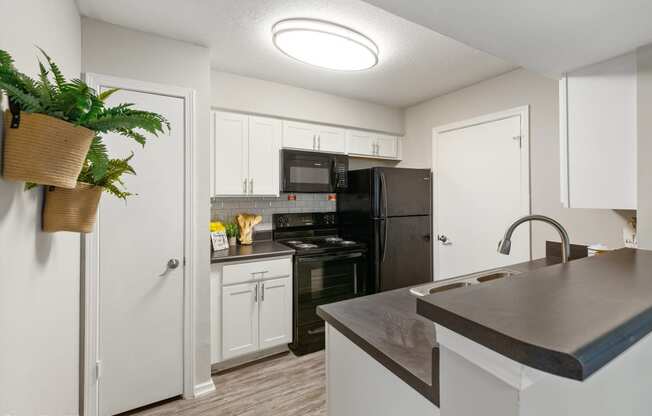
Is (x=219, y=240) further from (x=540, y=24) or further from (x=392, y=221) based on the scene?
(x=540, y=24)

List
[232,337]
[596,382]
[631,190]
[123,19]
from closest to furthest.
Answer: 1. [596,382]
2. [631,190]
3. [123,19]
4. [232,337]

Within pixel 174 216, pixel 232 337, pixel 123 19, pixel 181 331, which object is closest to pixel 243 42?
pixel 123 19

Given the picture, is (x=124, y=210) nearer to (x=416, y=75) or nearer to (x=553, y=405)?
(x=553, y=405)

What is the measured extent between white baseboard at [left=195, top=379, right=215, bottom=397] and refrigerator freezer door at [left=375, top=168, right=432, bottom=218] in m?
1.93

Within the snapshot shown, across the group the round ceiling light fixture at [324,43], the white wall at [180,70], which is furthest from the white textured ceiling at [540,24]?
the white wall at [180,70]

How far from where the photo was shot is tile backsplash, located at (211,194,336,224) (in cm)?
280

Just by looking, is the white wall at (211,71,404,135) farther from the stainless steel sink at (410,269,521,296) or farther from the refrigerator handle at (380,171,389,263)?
the stainless steel sink at (410,269,521,296)

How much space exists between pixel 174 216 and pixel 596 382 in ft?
6.96

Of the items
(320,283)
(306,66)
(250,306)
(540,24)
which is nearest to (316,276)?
(320,283)

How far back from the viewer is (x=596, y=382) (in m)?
0.59

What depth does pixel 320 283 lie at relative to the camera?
2.67 metres

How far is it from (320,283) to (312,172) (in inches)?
42.5

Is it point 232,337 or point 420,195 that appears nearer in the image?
point 232,337

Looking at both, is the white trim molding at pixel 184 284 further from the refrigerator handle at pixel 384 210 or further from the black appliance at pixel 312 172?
the refrigerator handle at pixel 384 210
